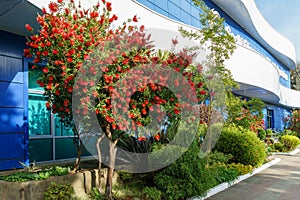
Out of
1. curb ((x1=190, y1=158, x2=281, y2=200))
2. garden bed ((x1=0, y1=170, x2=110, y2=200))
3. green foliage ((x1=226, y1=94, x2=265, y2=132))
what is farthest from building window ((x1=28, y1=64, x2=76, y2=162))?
green foliage ((x1=226, y1=94, x2=265, y2=132))

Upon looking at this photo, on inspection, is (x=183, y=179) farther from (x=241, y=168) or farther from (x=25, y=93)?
(x=25, y=93)

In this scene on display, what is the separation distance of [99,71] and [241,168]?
19.1 feet

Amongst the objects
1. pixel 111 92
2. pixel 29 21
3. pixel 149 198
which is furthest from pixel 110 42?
pixel 149 198

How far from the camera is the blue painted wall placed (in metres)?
7.36

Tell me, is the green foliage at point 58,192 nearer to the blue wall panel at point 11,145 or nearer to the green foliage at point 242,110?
the blue wall panel at point 11,145

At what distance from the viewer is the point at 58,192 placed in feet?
16.8

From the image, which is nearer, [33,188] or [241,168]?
[33,188]

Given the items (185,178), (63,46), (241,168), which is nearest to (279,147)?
(241,168)

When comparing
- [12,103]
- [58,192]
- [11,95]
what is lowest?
[58,192]

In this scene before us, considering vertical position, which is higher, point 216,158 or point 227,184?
point 216,158

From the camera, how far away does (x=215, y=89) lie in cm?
876

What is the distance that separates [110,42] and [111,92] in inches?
33.8

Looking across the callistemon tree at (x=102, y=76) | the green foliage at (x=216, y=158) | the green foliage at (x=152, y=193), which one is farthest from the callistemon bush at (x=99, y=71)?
the green foliage at (x=216, y=158)

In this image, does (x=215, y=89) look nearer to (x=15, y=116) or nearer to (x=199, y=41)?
(x=199, y=41)
